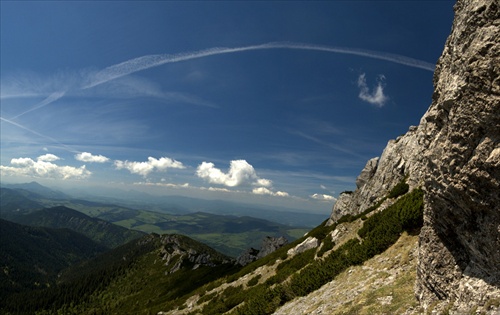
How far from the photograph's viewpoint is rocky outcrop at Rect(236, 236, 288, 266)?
244ft

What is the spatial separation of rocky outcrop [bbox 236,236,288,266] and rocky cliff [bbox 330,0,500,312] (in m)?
66.1

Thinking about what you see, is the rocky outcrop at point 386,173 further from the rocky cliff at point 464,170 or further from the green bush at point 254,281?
the rocky cliff at point 464,170

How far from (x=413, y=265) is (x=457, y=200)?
8003 mm

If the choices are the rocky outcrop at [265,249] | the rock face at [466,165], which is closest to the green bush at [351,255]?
the rock face at [466,165]

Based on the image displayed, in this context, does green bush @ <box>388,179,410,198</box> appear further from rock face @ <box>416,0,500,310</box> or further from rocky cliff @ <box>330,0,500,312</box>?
rock face @ <box>416,0,500,310</box>

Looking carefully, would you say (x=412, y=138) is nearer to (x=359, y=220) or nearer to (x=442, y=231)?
(x=359, y=220)

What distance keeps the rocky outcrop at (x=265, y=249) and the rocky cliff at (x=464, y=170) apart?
2603 inches

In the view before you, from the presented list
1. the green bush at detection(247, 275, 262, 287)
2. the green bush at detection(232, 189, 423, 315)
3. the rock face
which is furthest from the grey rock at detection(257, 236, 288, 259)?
the rock face

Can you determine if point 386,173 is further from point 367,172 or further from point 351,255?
point 351,255

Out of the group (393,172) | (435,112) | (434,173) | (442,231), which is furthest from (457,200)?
(393,172)

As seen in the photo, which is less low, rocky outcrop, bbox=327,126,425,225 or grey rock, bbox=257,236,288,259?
rocky outcrop, bbox=327,126,425,225

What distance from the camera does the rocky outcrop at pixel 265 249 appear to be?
74431 millimetres

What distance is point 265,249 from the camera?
77.1 metres

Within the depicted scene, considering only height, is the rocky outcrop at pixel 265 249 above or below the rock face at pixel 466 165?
below
